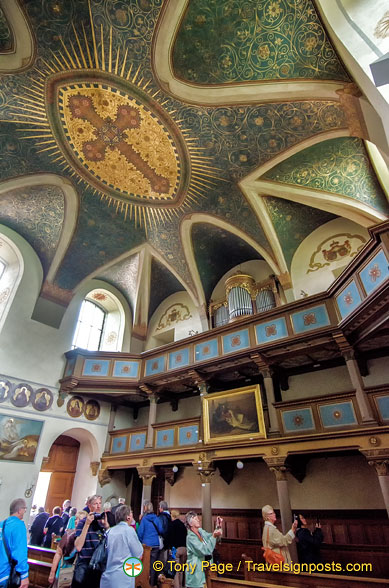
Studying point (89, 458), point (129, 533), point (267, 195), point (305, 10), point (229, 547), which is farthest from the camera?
point (89, 458)

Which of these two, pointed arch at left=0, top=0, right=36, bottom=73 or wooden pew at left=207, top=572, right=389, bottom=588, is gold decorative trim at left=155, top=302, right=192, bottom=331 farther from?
wooden pew at left=207, top=572, right=389, bottom=588

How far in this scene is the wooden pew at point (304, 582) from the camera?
3663mm

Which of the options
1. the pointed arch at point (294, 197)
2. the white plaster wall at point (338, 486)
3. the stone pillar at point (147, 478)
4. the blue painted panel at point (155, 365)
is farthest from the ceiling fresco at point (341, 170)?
the stone pillar at point (147, 478)

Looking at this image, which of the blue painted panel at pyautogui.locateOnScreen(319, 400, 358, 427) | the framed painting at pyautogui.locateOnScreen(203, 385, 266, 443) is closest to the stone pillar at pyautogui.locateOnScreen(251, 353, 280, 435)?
the framed painting at pyautogui.locateOnScreen(203, 385, 266, 443)

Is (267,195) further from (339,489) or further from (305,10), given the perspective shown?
(339,489)

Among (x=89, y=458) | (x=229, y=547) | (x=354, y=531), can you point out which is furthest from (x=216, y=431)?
(x=89, y=458)

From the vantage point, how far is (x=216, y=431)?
9.51 meters

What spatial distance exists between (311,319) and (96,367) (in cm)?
796

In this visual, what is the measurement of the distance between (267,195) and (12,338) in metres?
9.98

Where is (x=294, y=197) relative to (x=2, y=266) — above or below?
above

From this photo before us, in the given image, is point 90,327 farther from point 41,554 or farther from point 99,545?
point 99,545

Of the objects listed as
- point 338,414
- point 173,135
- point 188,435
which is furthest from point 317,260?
point 188,435

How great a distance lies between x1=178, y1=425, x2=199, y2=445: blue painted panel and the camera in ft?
33.1

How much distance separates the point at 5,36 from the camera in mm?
7418
